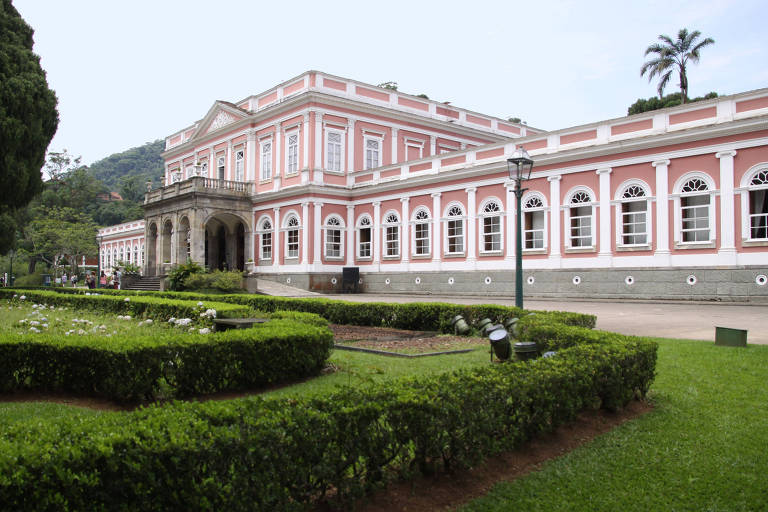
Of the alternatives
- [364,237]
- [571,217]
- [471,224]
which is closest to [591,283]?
[571,217]

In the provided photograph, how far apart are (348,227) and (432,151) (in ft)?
26.0

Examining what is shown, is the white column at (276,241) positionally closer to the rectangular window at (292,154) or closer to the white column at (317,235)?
the rectangular window at (292,154)

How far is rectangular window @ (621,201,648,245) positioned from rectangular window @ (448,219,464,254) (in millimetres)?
7184

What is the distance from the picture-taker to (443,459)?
13.1 feet

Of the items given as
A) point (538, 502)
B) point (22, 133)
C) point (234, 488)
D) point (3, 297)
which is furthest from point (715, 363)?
point (3, 297)

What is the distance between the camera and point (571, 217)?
21.1 meters

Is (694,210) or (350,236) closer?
(694,210)

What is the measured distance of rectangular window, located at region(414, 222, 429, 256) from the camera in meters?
26.3

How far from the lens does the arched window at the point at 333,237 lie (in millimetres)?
29859

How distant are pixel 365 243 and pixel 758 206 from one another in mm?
18025

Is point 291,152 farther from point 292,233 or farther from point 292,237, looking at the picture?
point 292,237

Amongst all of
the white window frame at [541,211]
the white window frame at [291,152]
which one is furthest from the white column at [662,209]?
the white window frame at [291,152]

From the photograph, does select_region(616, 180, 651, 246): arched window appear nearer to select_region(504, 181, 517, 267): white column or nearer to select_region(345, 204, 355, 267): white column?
select_region(504, 181, 517, 267): white column

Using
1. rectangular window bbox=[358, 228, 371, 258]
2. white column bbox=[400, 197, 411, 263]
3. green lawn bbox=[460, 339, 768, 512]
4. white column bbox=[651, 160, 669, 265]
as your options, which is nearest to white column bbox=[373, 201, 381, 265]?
rectangular window bbox=[358, 228, 371, 258]
